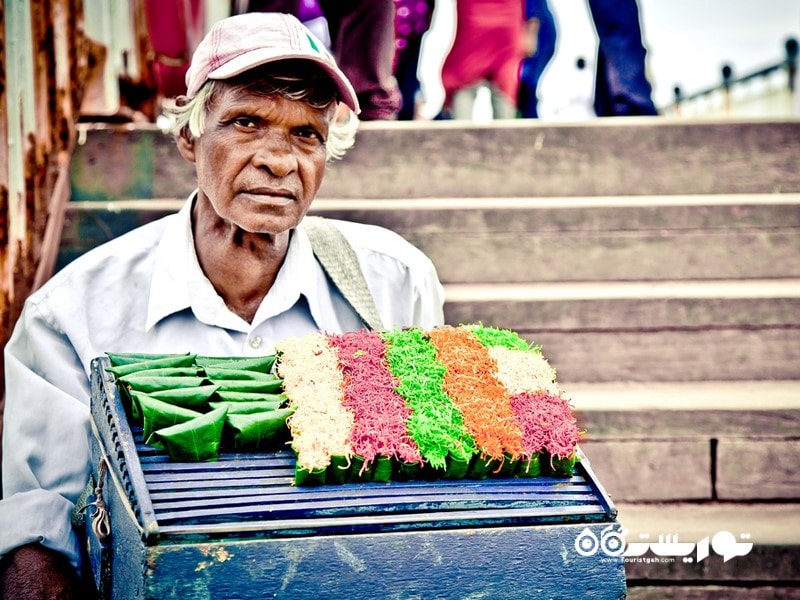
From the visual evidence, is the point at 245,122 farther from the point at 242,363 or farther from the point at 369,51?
the point at 369,51

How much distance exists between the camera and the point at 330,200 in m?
4.05

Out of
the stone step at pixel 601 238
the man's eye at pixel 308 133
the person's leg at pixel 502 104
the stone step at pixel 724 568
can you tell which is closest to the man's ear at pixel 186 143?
the man's eye at pixel 308 133

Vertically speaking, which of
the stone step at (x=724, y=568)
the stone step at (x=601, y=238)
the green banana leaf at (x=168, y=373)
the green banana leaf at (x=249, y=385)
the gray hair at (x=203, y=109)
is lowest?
the stone step at (x=724, y=568)

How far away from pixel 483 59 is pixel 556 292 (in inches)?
86.6

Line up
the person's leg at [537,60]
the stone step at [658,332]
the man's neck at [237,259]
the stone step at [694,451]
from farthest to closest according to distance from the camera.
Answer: the person's leg at [537,60] → the stone step at [658,332] → the stone step at [694,451] → the man's neck at [237,259]

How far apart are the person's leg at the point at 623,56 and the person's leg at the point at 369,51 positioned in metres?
1.27

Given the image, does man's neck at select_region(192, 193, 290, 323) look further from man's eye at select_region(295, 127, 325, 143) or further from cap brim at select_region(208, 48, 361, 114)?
cap brim at select_region(208, 48, 361, 114)

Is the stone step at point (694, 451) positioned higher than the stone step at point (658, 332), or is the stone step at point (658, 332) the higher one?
the stone step at point (658, 332)

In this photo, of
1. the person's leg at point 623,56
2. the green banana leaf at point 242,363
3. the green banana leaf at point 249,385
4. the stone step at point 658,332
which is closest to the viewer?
the green banana leaf at point 249,385

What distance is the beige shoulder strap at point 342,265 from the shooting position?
Answer: 2502 millimetres

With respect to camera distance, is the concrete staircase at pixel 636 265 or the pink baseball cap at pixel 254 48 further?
the concrete staircase at pixel 636 265

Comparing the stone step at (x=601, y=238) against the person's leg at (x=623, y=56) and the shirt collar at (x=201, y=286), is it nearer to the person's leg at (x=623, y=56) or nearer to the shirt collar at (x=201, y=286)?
the person's leg at (x=623, y=56)

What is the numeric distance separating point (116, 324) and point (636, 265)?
2.41m

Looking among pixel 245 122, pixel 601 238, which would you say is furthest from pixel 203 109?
pixel 601 238
